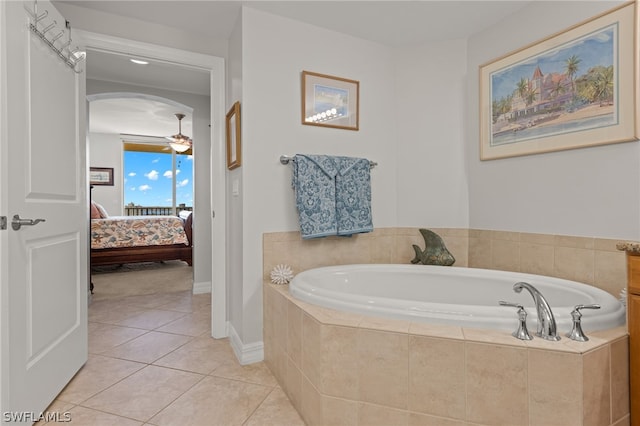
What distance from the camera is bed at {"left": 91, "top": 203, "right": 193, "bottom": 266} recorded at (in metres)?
4.57

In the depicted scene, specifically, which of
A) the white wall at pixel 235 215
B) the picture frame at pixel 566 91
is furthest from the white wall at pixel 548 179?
the white wall at pixel 235 215

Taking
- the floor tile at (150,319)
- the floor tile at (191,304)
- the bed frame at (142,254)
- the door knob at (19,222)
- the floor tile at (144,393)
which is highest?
the door knob at (19,222)

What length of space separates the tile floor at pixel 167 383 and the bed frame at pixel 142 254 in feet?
6.93

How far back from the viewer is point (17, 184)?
4.48 feet

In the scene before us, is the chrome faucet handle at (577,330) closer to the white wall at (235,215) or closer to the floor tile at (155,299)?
the white wall at (235,215)

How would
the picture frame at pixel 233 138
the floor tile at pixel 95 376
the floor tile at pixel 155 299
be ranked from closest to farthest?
the floor tile at pixel 95 376
the picture frame at pixel 233 138
the floor tile at pixel 155 299

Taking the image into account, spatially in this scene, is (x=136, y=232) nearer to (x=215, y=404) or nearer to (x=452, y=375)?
(x=215, y=404)

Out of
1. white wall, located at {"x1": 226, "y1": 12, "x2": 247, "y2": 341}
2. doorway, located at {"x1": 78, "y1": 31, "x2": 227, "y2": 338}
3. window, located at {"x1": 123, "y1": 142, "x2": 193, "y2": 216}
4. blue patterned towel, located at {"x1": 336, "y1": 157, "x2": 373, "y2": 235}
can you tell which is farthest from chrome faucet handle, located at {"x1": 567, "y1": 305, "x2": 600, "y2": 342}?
window, located at {"x1": 123, "y1": 142, "x2": 193, "y2": 216}

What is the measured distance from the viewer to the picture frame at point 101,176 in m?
7.15

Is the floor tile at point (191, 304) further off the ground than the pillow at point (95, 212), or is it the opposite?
the pillow at point (95, 212)

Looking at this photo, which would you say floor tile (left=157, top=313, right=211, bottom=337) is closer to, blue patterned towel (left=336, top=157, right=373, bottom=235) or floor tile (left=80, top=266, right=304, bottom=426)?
floor tile (left=80, top=266, right=304, bottom=426)

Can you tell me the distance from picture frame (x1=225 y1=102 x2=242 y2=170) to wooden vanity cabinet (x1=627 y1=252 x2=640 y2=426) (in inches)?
77.6

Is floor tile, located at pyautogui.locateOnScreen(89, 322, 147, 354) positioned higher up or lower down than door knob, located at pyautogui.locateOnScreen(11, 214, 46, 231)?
lower down

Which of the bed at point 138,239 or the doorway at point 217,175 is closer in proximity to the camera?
the doorway at point 217,175
